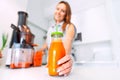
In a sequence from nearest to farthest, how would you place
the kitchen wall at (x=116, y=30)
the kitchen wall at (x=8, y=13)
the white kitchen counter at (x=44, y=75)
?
the white kitchen counter at (x=44, y=75) < the kitchen wall at (x=8, y=13) < the kitchen wall at (x=116, y=30)

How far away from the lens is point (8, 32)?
1.25 meters

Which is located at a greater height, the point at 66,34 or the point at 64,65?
the point at 66,34

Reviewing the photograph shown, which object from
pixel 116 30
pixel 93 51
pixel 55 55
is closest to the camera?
pixel 55 55

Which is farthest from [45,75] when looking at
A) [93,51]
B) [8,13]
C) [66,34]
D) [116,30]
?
[93,51]

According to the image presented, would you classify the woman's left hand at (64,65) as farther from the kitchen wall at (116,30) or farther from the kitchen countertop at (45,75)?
the kitchen wall at (116,30)

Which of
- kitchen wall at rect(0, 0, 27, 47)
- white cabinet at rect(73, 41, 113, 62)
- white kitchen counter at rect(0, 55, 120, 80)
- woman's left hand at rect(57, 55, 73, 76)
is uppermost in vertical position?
kitchen wall at rect(0, 0, 27, 47)

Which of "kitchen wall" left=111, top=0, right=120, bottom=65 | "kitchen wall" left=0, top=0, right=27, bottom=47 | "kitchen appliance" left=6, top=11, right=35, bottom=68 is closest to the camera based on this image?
"kitchen appliance" left=6, top=11, right=35, bottom=68

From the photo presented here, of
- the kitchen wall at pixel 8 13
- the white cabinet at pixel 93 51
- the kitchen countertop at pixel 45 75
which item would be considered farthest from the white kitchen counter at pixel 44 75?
the white cabinet at pixel 93 51

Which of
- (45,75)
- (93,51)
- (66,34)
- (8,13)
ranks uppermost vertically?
(8,13)

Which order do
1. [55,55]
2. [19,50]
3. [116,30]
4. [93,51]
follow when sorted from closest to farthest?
[55,55], [19,50], [116,30], [93,51]

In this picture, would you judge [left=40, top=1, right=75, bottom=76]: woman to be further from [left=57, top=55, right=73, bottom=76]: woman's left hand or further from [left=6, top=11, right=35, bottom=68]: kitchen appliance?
[left=6, top=11, right=35, bottom=68]: kitchen appliance

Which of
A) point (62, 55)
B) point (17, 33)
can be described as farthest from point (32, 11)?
point (62, 55)

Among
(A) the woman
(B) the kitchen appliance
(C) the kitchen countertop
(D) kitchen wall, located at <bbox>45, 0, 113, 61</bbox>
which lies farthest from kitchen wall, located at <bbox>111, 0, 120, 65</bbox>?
(B) the kitchen appliance

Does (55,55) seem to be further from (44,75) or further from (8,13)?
(8,13)
